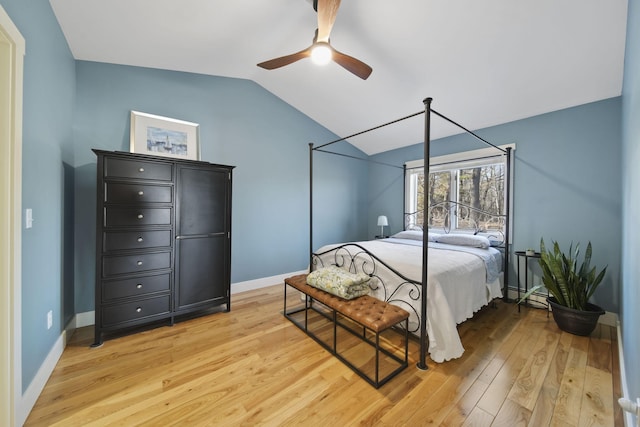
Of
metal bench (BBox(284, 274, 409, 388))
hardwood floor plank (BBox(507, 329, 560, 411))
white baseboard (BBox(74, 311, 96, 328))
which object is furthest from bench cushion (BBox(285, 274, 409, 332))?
white baseboard (BBox(74, 311, 96, 328))

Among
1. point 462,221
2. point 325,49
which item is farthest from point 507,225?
point 325,49

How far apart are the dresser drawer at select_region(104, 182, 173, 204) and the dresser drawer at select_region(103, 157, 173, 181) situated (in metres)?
→ 0.08

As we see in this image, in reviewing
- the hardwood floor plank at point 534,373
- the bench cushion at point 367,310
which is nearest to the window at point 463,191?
the hardwood floor plank at point 534,373

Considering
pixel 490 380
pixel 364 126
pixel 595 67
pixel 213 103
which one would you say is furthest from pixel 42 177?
pixel 595 67

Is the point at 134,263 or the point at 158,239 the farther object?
the point at 158,239

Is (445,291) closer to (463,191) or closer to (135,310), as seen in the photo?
(463,191)

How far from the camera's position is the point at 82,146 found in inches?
95.9

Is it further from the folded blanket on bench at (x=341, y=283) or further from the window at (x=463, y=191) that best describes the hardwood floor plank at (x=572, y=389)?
the window at (x=463, y=191)

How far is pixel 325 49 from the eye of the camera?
2.02m

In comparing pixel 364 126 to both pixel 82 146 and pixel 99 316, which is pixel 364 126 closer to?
pixel 82 146

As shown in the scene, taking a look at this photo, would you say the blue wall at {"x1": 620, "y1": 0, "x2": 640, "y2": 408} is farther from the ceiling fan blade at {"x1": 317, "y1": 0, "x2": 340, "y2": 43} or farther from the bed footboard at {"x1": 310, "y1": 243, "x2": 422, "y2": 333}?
the ceiling fan blade at {"x1": 317, "y1": 0, "x2": 340, "y2": 43}

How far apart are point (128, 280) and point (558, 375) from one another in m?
3.57

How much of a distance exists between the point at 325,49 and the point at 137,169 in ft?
6.53

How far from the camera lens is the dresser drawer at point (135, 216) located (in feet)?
7.04
